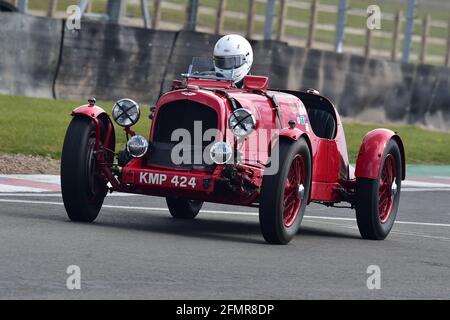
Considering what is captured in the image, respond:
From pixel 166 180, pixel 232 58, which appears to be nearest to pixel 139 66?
pixel 232 58

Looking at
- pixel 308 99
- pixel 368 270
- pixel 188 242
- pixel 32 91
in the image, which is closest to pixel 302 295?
pixel 368 270

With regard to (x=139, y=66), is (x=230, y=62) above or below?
above

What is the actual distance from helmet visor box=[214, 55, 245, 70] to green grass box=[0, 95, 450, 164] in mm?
5149

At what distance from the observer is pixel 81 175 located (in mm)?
11727

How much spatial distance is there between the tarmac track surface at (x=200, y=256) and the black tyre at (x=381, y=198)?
0.15 metres

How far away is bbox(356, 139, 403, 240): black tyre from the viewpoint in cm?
1245

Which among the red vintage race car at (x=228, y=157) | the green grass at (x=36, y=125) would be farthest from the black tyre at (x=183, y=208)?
the green grass at (x=36, y=125)

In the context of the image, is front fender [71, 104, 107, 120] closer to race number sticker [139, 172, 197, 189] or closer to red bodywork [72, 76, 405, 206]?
red bodywork [72, 76, 405, 206]

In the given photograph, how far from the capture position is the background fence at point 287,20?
26625mm

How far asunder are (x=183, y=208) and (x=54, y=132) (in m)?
6.26

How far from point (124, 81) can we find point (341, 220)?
8597 millimetres

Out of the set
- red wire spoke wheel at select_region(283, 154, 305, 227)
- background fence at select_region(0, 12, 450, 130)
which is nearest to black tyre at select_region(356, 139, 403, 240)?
red wire spoke wheel at select_region(283, 154, 305, 227)

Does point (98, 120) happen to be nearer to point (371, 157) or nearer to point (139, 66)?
point (371, 157)

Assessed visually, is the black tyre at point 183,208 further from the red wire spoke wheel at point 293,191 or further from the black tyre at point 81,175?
the red wire spoke wheel at point 293,191
